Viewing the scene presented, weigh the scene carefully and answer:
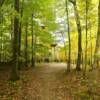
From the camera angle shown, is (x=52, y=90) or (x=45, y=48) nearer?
(x=52, y=90)

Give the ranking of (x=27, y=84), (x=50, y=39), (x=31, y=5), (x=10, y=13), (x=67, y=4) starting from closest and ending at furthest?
(x=10, y=13), (x=27, y=84), (x=67, y=4), (x=31, y=5), (x=50, y=39)

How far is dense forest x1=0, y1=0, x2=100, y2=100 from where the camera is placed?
1348 centimetres

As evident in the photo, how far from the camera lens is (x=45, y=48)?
3534 cm

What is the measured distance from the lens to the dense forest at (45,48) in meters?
13.5

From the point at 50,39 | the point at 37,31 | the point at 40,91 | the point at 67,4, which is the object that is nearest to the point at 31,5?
the point at 67,4

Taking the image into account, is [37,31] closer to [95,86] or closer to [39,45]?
[39,45]

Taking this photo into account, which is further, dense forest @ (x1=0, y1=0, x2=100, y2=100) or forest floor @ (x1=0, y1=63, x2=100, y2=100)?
dense forest @ (x1=0, y1=0, x2=100, y2=100)

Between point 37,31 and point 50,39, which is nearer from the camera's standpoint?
point 37,31

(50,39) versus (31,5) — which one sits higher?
(31,5)

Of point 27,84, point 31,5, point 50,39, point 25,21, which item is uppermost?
point 31,5

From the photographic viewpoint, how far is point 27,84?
53.0 feet

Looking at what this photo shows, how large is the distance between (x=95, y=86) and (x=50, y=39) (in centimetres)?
2046

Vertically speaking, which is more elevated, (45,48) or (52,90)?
(45,48)

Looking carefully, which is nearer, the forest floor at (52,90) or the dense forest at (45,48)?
the forest floor at (52,90)
